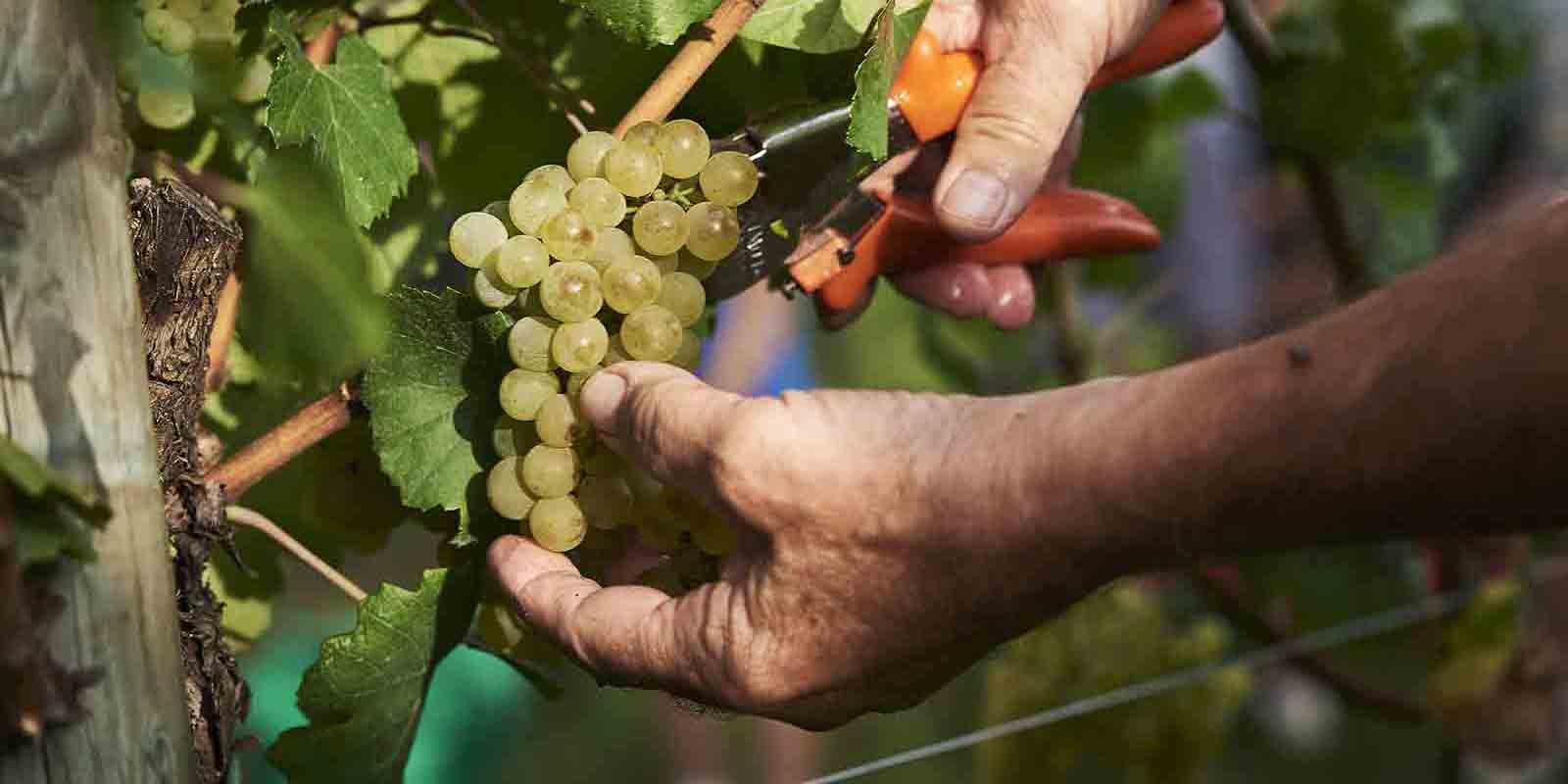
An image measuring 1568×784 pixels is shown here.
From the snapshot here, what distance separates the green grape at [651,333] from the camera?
0.61 metres

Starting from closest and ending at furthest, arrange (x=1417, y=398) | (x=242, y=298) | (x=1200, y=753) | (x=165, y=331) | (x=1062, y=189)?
(x=1417, y=398) → (x=165, y=331) → (x=242, y=298) → (x=1062, y=189) → (x=1200, y=753)

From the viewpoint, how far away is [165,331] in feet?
1.85

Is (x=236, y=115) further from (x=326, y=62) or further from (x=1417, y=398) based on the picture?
(x=1417, y=398)

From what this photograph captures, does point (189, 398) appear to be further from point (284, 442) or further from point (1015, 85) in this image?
point (1015, 85)

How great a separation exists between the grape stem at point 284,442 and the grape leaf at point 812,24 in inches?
9.0

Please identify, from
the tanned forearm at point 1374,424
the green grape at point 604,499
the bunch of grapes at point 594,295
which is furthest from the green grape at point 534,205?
the tanned forearm at point 1374,424

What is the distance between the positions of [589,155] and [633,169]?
0.02 meters

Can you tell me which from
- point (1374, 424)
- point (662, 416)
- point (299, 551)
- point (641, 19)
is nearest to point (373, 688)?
point (299, 551)

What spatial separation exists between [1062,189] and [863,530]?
392 millimetres

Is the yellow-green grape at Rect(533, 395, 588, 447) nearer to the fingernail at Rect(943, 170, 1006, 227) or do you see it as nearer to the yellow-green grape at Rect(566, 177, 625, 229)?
the yellow-green grape at Rect(566, 177, 625, 229)

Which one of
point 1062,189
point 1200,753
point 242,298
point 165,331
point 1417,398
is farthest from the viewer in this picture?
point 1200,753

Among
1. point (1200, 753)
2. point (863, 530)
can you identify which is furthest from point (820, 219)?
point (1200, 753)

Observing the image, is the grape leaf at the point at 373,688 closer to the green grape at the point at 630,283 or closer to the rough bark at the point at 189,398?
the rough bark at the point at 189,398

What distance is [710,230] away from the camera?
24.4 inches
